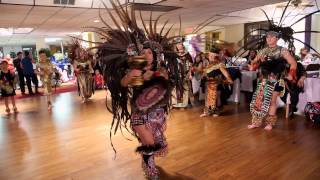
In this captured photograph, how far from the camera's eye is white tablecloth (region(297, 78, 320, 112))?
466cm

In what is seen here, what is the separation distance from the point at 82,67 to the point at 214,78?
356 centimetres

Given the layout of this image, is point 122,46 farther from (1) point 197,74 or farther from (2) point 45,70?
(2) point 45,70

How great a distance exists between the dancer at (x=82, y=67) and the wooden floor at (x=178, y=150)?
6.51 feet

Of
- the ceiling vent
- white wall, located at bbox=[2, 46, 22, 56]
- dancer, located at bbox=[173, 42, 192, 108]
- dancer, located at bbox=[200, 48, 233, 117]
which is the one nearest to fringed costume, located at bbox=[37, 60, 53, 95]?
the ceiling vent

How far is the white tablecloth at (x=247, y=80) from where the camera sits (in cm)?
620

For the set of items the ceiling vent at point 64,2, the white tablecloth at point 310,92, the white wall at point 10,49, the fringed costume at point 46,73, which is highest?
the ceiling vent at point 64,2

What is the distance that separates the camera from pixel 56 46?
73.3 ft

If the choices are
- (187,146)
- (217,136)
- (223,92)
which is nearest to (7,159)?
(187,146)

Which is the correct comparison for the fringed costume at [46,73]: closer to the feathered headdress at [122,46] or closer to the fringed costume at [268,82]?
the feathered headdress at [122,46]

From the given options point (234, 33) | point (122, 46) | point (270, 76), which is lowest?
point (270, 76)

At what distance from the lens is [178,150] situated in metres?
3.49

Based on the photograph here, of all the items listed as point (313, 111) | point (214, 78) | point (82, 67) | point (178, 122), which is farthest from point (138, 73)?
point (82, 67)

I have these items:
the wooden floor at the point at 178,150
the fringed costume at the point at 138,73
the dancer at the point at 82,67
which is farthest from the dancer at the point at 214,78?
the dancer at the point at 82,67

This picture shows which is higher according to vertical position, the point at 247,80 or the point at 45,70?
the point at 45,70
